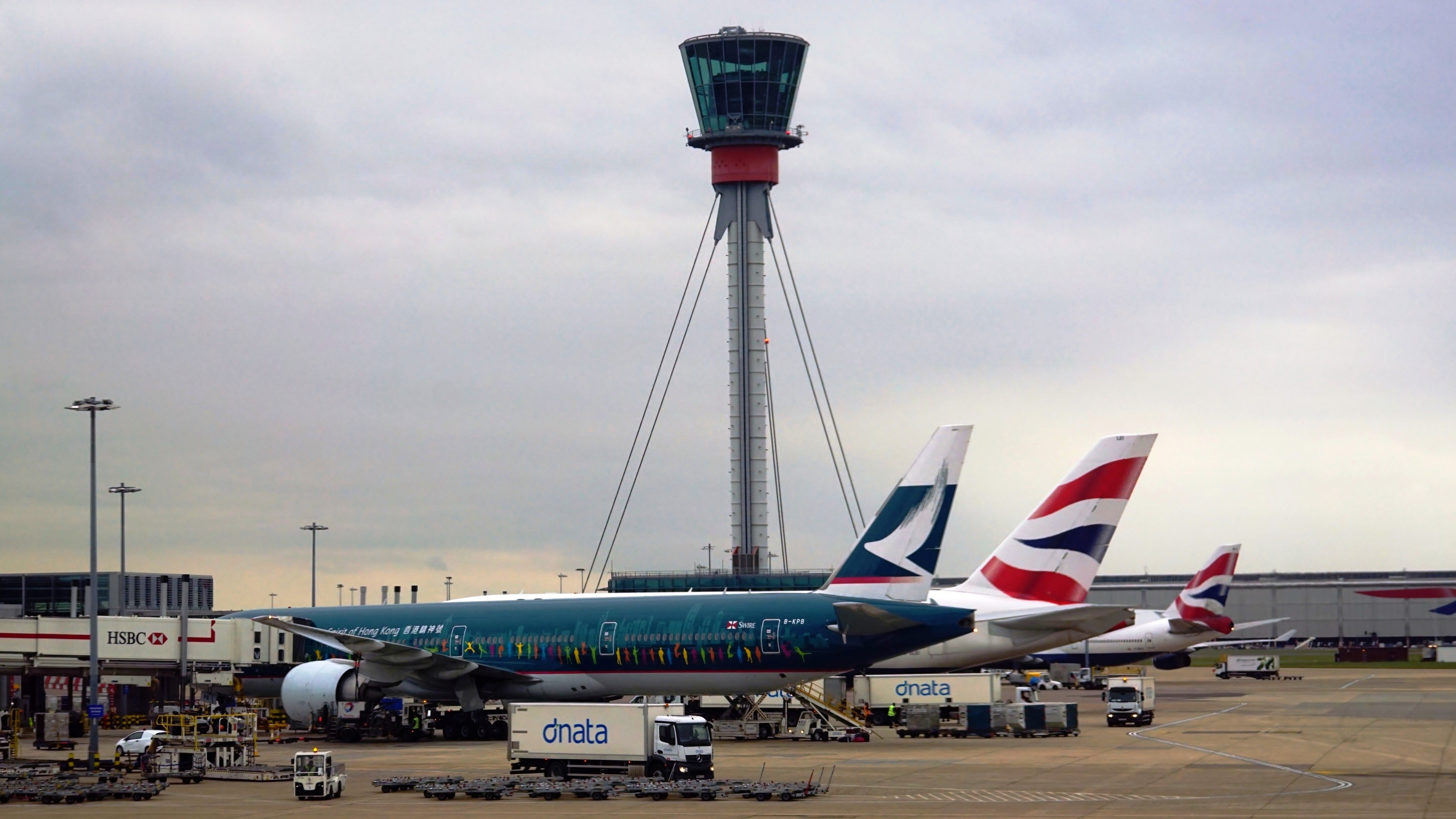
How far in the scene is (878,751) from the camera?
45.8m

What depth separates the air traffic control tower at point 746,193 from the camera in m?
124

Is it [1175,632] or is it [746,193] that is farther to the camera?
[746,193]

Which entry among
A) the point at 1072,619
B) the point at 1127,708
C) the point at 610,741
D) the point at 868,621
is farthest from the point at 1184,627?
the point at 610,741

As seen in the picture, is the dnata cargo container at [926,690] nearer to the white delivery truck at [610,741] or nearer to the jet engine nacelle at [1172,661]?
the white delivery truck at [610,741]

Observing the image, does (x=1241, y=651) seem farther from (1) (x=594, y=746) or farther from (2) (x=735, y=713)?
(1) (x=594, y=746)

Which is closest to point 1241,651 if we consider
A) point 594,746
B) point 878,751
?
point 878,751

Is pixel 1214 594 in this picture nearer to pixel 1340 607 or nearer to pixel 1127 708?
pixel 1127 708

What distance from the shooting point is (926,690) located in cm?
5703

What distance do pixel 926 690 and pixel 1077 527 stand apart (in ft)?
32.2

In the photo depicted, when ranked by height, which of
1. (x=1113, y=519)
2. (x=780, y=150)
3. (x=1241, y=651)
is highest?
(x=780, y=150)

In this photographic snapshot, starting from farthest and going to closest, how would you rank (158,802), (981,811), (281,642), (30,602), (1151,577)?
(1151,577) → (30,602) → (281,642) → (158,802) → (981,811)

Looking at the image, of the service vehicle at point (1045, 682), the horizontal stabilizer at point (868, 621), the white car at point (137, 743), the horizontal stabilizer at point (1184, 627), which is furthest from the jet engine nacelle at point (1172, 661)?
the white car at point (137, 743)

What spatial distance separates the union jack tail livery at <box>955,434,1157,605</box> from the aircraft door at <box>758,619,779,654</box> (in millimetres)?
8281

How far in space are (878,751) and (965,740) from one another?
5.73 m
